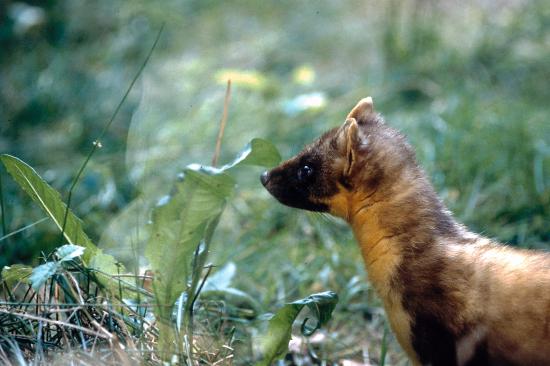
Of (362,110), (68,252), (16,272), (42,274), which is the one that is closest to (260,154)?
(362,110)

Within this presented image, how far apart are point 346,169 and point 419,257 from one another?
0.60 meters

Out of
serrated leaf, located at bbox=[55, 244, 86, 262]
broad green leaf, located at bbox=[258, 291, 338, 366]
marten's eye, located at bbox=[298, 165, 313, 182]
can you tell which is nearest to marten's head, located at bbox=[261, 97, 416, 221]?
marten's eye, located at bbox=[298, 165, 313, 182]

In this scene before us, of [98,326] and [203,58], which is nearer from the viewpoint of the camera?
[98,326]

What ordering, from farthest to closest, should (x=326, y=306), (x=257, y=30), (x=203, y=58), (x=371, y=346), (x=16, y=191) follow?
1. (x=257, y=30)
2. (x=203, y=58)
3. (x=16, y=191)
4. (x=371, y=346)
5. (x=326, y=306)

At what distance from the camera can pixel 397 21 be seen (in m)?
9.46

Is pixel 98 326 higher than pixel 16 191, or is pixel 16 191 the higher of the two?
pixel 98 326

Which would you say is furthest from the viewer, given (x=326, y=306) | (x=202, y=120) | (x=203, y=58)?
(x=203, y=58)

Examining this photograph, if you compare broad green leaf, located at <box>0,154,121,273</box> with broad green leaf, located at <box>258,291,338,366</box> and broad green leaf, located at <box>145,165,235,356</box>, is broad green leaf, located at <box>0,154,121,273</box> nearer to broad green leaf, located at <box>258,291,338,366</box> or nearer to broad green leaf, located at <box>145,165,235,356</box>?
broad green leaf, located at <box>145,165,235,356</box>

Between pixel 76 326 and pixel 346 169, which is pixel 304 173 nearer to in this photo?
pixel 346 169

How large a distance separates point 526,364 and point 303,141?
457 cm

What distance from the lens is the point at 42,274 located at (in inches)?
138

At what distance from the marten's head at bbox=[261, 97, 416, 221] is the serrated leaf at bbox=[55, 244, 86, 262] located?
1.10 m

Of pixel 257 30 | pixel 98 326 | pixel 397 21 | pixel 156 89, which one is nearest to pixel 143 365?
pixel 98 326

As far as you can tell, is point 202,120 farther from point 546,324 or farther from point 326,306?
point 546,324
